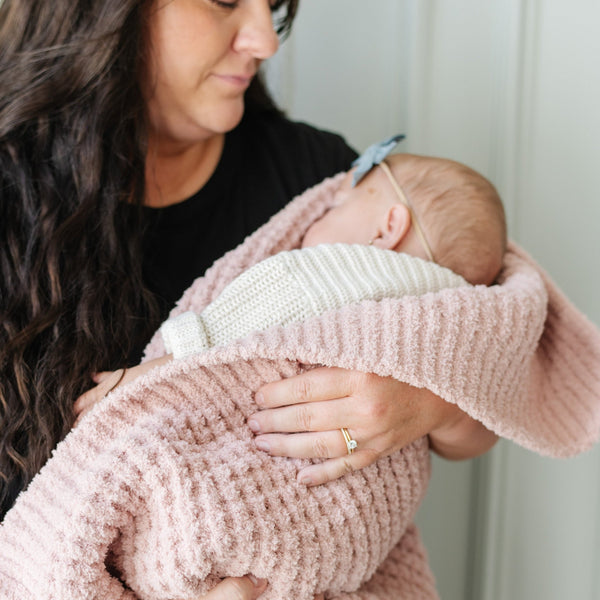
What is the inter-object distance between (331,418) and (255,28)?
2.22ft

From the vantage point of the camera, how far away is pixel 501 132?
1.50m

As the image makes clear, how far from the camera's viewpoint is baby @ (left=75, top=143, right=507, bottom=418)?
Answer: 96cm

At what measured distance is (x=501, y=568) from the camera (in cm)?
159

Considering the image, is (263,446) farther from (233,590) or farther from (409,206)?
(409,206)

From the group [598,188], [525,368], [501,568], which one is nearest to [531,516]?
[501,568]

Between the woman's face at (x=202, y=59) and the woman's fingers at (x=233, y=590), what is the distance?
0.75m

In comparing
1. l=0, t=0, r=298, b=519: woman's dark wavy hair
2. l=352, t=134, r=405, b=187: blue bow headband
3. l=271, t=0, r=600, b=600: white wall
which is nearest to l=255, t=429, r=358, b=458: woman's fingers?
l=0, t=0, r=298, b=519: woman's dark wavy hair

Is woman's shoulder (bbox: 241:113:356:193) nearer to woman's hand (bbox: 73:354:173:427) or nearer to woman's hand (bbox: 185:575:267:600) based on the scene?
woman's hand (bbox: 73:354:173:427)

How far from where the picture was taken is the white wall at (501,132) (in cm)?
139

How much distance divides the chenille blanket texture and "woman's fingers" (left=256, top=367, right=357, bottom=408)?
0.8 inches

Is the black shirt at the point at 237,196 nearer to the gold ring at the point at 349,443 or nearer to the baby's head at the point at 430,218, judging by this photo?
the baby's head at the point at 430,218

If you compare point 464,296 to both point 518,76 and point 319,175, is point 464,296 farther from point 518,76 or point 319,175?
point 518,76

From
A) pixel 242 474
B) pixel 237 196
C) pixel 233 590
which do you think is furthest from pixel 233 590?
pixel 237 196

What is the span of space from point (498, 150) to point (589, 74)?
26cm
